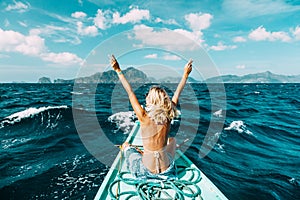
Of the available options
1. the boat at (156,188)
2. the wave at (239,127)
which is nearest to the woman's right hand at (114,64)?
the boat at (156,188)

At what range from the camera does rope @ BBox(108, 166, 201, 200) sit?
13.0 ft

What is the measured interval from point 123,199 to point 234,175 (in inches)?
207

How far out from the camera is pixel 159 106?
3.94 metres

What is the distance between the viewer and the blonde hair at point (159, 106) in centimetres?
388

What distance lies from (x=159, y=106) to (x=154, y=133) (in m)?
0.57

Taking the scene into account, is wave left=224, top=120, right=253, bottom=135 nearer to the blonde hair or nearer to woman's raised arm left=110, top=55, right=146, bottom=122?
the blonde hair

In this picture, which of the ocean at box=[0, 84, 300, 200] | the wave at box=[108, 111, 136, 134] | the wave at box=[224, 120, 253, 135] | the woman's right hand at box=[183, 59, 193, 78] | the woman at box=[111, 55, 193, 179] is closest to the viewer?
the woman at box=[111, 55, 193, 179]

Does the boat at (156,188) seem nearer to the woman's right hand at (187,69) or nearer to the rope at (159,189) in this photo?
the rope at (159,189)

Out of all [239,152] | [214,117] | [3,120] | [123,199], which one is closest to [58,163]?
[123,199]

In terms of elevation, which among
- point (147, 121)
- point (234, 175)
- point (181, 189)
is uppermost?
point (147, 121)

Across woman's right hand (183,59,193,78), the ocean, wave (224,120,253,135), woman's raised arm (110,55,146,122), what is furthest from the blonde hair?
wave (224,120,253,135)

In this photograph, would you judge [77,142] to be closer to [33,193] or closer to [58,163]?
[58,163]

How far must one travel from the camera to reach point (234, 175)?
7.58m

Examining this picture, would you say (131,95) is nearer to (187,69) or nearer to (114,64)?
(114,64)
